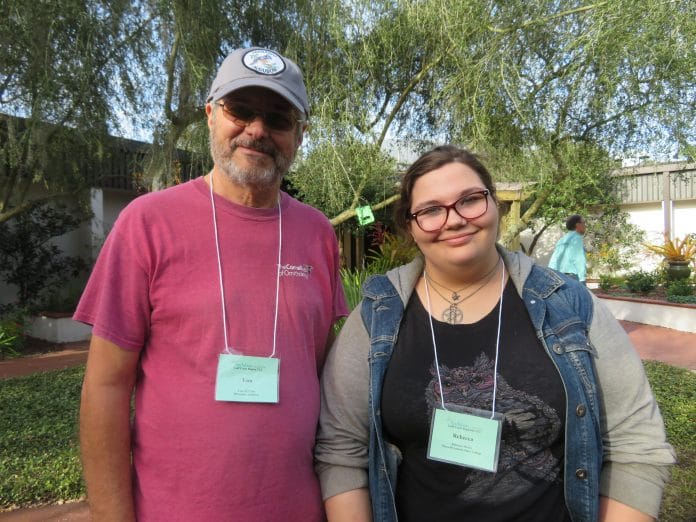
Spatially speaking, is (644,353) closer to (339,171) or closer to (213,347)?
(339,171)

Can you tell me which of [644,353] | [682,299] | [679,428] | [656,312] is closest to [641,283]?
[682,299]

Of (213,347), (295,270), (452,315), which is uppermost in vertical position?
(295,270)

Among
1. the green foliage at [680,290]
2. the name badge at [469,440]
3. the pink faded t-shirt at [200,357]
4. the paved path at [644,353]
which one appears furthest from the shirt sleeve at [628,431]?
the green foliage at [680,290]

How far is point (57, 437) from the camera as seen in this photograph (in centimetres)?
452

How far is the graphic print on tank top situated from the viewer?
1530 millimetres

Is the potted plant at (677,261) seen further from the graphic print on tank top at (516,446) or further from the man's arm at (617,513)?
the graphic print on tank top at (516,446)

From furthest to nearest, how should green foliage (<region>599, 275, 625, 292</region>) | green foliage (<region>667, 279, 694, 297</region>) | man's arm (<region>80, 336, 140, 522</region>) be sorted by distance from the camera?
green foliage (<region>599, 275, 625, 292</region>) < green foliage (<region>667, 279, 694, 297</region>) < man's arm (<region>80, 336, 140, 522</region>)

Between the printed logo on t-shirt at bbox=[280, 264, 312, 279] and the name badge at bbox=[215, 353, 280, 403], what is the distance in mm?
301

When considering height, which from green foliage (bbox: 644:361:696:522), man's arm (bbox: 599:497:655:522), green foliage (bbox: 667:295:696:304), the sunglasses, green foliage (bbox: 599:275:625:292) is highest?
the sunglasses

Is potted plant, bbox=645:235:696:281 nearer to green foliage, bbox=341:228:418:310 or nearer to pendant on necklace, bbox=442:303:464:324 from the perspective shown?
green foliage, bbox=341:228:418:310

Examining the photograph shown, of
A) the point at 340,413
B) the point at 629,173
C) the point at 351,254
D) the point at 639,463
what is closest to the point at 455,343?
the point at 340,413

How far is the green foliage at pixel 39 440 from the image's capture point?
3504 millimetres

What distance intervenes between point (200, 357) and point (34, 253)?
32.0 feet

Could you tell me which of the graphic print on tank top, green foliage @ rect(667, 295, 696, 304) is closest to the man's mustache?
the graphic print on tank top
